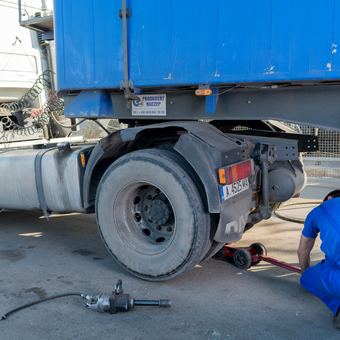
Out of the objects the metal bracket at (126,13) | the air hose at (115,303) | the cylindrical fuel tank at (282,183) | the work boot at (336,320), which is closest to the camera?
the work boot at (336,320)

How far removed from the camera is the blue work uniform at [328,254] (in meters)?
2.67

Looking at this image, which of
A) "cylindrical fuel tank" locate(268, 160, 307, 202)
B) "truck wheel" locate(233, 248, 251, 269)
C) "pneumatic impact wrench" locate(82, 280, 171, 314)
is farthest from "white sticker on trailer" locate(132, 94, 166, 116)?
"pneumatic impact wrench" locate(82, 280, 171, 314)

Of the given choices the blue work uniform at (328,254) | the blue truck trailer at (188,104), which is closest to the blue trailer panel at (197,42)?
the blue truck trailer at (188,104)

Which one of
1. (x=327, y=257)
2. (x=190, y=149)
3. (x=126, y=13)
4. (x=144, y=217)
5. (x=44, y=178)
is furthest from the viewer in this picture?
(x=44, y=178)

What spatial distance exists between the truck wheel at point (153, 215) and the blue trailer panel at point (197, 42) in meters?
0.74

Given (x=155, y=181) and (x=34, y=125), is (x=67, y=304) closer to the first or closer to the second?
(x=155, y=181)

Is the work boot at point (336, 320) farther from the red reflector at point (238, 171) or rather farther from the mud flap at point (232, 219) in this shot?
the red reflector at point (238, 171)

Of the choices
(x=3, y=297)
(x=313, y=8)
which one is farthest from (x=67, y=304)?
(x=313, y=8)

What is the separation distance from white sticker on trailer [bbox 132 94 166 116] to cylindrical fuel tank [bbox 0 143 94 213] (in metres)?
0.84

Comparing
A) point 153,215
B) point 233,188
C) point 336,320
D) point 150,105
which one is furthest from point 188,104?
point 336,320

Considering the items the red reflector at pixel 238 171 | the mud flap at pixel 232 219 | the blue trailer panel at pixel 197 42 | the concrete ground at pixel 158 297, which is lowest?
the concrete ground at pixel 158 297

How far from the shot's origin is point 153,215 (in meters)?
3.52

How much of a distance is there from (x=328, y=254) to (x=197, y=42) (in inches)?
76.0

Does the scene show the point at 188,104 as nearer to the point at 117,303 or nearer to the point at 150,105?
the point at 150,105
